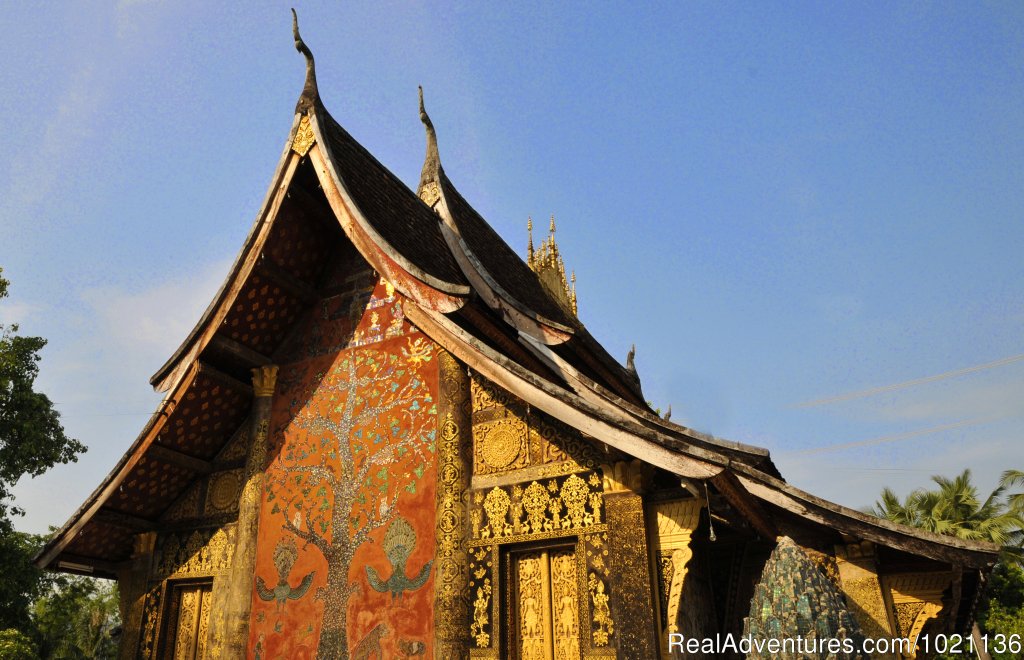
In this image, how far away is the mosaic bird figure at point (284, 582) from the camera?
732cm

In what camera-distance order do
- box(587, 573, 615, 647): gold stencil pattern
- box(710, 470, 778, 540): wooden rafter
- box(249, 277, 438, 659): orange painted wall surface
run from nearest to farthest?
box(710, 470, 778, 540): wooden rafter
box(587, 573, 615, 647): gold stencil pattern
box(249, 277, 438, 659): orange painted wall surface

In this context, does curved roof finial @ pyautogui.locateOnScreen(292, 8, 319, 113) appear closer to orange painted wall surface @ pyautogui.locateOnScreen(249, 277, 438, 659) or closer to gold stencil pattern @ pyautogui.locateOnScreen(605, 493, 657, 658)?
orange painted wall surface @ pyautogui.locateOnScreen(249, 277, 438, 659)

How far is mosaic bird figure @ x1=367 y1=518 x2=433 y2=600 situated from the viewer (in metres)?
6.66

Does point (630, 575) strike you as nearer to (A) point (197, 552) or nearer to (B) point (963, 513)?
(A) point (197, 552)

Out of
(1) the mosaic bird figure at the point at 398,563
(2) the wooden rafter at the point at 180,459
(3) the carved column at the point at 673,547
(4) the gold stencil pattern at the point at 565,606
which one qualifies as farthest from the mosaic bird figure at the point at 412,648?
(2) the wooden rafter at the point at 180,459

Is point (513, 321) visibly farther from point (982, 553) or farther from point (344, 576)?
point (982, 553)

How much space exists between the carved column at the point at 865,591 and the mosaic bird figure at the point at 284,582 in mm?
4695

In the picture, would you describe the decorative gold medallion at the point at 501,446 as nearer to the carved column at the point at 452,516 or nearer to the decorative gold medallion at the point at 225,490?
the carved column at the point at 452,516

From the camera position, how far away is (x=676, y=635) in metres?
5.51

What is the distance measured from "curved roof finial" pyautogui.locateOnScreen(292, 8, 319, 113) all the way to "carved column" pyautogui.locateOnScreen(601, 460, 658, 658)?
195 inches

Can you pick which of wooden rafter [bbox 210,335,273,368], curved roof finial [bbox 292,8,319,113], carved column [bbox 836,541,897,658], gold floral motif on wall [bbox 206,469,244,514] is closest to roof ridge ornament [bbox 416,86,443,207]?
curved roof finial [bbox 292,8,319,113]

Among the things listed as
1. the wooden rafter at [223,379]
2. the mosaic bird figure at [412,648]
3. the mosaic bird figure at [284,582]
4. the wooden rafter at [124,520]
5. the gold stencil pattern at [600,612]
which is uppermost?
the wooden rafter at [223,379]

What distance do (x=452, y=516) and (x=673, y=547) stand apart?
1965mm

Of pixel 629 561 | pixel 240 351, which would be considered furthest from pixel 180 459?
pixel 629 561
